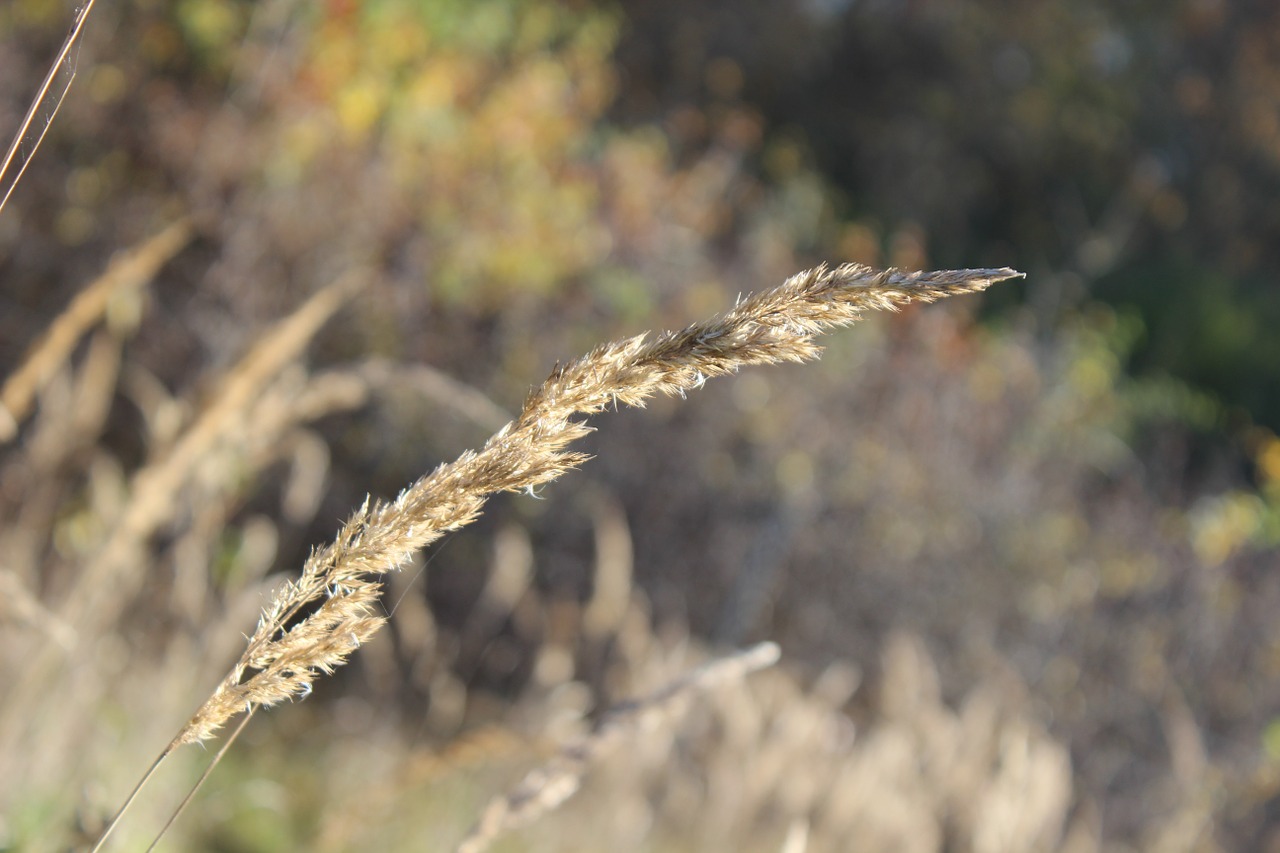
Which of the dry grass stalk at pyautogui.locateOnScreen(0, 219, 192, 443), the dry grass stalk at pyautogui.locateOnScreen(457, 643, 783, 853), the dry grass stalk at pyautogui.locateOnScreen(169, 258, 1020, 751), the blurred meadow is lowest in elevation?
the blurred meadow

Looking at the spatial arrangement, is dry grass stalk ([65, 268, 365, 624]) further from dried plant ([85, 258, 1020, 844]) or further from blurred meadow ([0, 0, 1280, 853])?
dried plant ([85, 258, 1020, 844])

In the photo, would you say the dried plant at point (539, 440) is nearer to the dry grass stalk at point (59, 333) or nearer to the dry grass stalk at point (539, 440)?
the dry grass stalk at point (539, 440)

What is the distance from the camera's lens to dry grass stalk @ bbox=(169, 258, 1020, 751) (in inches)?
30.7

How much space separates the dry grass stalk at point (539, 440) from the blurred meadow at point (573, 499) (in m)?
1.33

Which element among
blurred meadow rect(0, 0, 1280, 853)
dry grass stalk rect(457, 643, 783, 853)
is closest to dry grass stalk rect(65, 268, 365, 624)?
blurred meadow rect(0, 0, 1280, 853)

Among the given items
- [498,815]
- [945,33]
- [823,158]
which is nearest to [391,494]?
[498,815]

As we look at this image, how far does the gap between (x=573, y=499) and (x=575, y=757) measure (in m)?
4.81

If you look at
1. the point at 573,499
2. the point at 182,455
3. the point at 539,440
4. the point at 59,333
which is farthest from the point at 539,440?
the point at 573,499

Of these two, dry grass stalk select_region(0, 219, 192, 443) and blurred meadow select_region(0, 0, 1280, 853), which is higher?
dry grass stalk select_region(0, 219, 192, 443)

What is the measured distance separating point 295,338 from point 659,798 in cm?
361

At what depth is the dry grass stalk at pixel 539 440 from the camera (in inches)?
30.7

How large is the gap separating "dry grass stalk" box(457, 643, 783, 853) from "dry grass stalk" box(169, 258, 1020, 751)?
0.55 m

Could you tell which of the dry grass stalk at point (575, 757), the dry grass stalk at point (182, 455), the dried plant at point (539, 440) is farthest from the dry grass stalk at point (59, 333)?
the dried plant at point (539, 440)

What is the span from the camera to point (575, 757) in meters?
1.45
